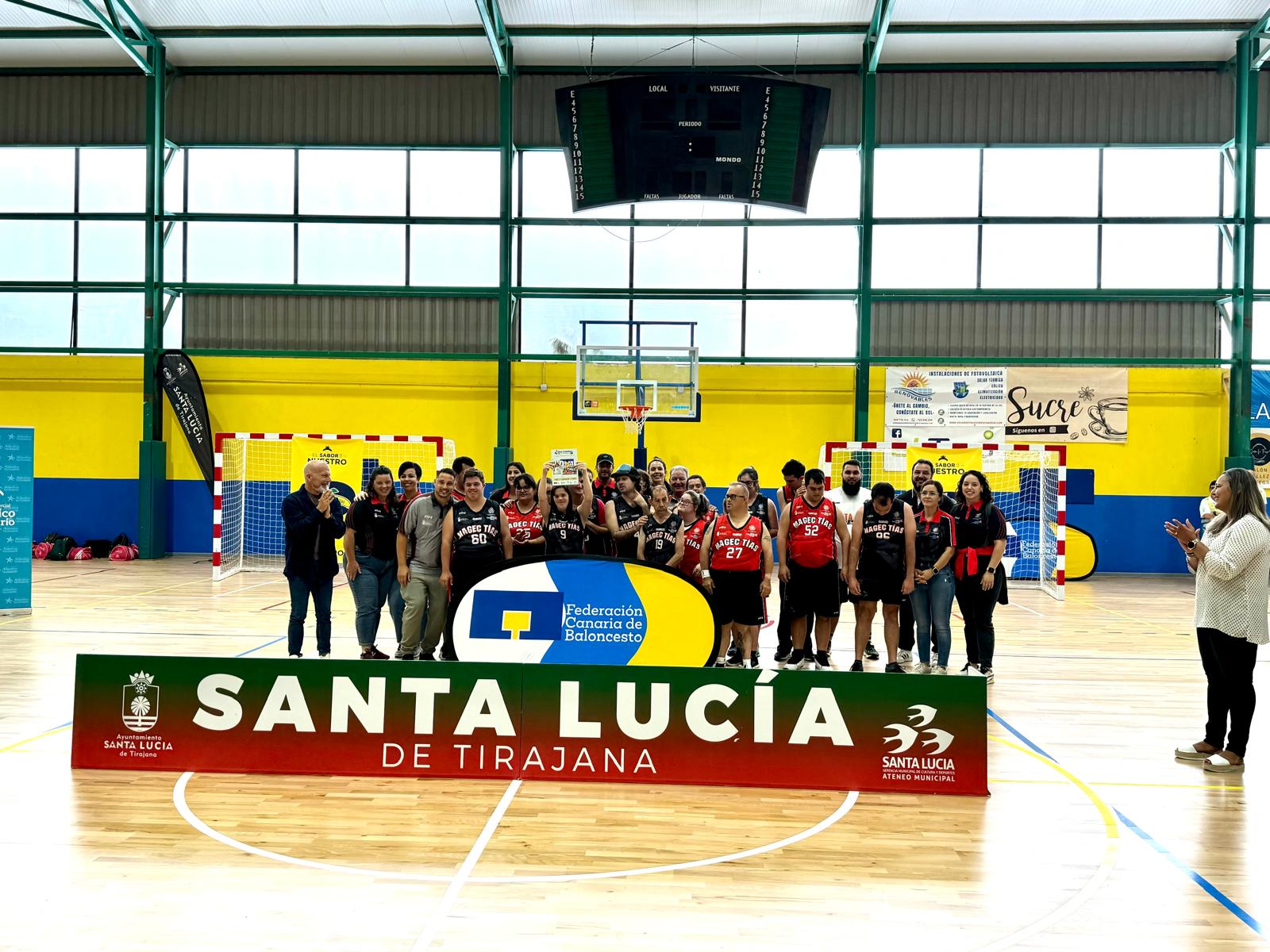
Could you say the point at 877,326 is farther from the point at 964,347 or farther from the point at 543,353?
the point at 543,353

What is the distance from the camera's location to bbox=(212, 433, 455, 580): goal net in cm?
1733

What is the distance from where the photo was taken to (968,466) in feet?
59.2

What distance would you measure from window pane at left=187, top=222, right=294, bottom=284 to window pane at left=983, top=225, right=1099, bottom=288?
43.5 ft

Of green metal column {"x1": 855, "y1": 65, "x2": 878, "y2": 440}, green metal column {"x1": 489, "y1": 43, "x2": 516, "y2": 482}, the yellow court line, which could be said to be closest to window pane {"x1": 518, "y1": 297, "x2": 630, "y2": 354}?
green metal column {"x1": 489, "y1": 43, "x2": 516, "y2": 482}

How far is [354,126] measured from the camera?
741 inches

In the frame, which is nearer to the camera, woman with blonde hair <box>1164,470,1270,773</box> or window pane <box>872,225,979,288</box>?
woman with blonde hair <box>1164,470,1270,773</box>

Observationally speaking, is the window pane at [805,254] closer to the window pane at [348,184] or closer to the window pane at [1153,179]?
the window pane at [1153,179]

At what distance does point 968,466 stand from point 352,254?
12172 mm

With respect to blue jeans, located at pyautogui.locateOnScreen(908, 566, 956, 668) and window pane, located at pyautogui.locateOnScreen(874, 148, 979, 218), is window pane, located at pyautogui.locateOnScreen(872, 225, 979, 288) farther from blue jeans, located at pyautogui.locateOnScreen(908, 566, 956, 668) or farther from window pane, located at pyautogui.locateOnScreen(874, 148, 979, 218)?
blue jeans, located at pyautogui.locateOnScreen(908, 566, 956, 668)

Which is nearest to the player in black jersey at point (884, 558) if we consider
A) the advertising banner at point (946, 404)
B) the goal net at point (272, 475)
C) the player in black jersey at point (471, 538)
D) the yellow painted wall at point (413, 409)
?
the player in black jersey at point (471, 538)

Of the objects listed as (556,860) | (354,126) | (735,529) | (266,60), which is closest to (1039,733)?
(735,529)

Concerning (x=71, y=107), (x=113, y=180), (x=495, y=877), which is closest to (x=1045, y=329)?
(x=495, y=877)

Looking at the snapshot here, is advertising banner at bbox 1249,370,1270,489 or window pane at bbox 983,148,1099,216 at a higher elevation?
window pane at bbox 983,148,1099,216

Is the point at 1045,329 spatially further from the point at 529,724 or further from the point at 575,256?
the point at 529,724
